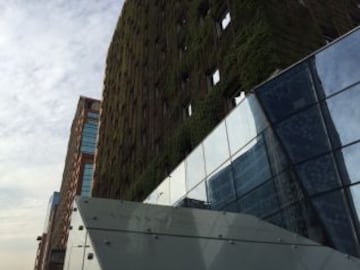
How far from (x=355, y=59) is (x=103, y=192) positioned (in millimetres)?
35398

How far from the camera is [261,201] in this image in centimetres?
1420

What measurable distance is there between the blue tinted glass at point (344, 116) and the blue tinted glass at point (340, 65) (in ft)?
Result: 1.18

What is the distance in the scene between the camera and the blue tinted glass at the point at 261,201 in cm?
1362

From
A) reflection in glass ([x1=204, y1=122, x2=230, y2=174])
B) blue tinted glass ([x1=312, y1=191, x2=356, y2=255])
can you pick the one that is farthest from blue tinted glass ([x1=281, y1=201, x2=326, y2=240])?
reflection in glass ([x1=204, y1=122, x2=230, y2=174])

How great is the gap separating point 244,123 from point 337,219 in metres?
5.27

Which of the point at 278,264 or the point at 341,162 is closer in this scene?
the point at 278,264

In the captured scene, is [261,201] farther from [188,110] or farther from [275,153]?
[188,110]

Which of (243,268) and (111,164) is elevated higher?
(111,164)

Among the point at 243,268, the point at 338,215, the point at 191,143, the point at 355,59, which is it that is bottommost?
the point at 243,268

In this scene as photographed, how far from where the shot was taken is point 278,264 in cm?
930

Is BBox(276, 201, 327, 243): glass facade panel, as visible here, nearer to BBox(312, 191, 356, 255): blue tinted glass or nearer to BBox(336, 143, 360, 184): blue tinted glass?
BBox(312, 191, 356, 255): blue tinted glass

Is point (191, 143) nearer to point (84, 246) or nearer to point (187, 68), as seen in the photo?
point (187, 68)

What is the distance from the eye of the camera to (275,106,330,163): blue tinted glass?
12758 millimetres

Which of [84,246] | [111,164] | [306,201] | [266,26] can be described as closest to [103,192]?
[111,164]
